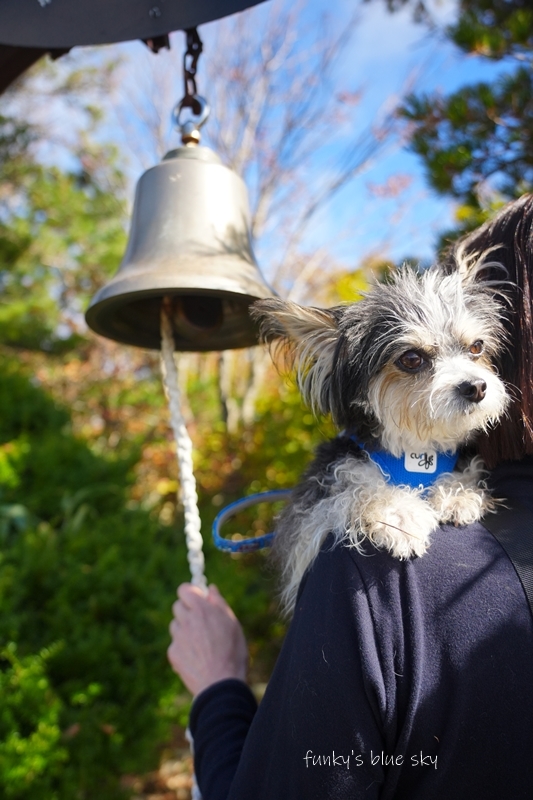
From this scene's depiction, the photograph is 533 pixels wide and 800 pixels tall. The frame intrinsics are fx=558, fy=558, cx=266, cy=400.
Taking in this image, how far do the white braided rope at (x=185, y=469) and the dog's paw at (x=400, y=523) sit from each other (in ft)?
2.07

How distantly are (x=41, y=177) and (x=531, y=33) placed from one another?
5867 mm

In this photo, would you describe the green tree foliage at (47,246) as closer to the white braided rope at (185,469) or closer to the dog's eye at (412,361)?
the white braided rope at (185,469)

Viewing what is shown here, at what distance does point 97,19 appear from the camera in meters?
1.80

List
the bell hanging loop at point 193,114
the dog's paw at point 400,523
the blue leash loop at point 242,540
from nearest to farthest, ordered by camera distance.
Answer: the dog's paw at point 400,523, the blue leash loop at point 242,540, the bell hanging loop at point 193,114

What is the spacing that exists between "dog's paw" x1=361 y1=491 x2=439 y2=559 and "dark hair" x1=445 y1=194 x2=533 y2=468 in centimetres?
26

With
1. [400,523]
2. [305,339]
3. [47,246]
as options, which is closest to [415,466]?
[400,523]

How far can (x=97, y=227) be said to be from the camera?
7223 mm

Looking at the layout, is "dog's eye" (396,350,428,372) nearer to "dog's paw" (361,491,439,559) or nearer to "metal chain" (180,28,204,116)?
"dog's paw" (361,491,439,559)

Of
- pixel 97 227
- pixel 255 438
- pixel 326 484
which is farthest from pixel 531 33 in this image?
pixel 97 227

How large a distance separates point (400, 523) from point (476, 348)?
1.91 ft

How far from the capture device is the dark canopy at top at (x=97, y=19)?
1.70m

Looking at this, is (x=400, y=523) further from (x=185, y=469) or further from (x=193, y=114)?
(x=193, y=114)

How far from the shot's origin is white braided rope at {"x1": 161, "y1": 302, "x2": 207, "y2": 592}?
6.15ft

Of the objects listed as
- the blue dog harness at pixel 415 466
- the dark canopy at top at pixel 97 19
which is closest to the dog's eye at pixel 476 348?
the blue dog harness at pixel 415 466
